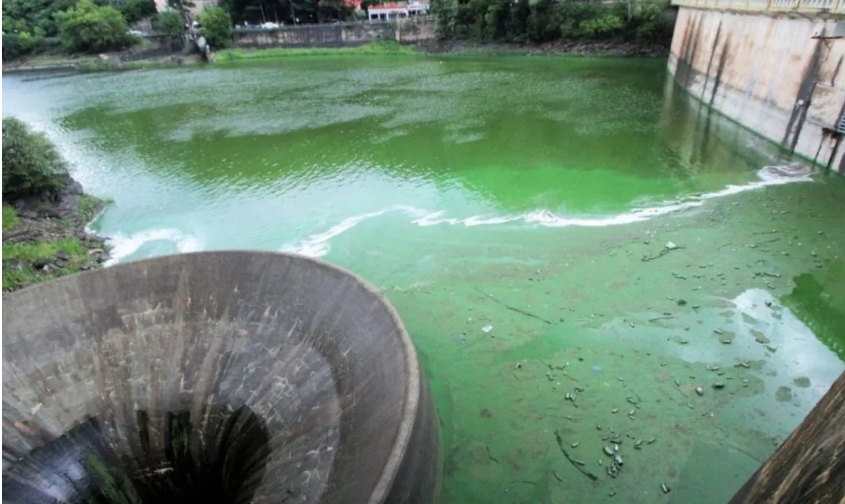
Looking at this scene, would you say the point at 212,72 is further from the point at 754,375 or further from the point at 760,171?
the point at 754,375

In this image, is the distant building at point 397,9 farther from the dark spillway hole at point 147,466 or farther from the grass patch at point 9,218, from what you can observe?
the dark spillway hole at point 147,466

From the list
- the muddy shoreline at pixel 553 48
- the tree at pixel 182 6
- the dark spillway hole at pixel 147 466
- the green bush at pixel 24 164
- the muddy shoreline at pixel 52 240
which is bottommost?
the dark spillway hole at pixel 147 466

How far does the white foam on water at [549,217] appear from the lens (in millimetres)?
13031

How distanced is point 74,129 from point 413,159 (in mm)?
18027

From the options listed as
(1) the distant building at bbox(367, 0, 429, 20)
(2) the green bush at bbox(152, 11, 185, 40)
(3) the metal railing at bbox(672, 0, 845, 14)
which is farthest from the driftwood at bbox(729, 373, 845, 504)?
(2) the green bush at bbox(152, 11, 185, 40)

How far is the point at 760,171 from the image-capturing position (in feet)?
50.7

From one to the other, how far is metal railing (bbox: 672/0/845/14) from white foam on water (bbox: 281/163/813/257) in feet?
14.9

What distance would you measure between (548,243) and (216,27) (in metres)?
45.4

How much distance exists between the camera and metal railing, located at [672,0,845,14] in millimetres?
14508

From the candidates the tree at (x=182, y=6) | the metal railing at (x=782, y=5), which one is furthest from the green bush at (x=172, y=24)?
the metal railing at (x=782, y=5)

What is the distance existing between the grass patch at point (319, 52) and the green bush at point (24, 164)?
33152 mm

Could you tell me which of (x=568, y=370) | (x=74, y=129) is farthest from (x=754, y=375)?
(x=74, y=129)

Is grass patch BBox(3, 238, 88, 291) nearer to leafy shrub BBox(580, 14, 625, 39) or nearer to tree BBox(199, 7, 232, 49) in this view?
leafy shrub BBox(580, 14, 625, 39)

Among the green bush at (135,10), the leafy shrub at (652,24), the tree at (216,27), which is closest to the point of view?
the leafy shrub at (652,24)
